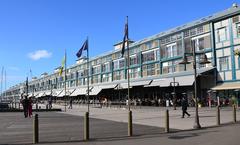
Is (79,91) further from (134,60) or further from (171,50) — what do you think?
(171,50)

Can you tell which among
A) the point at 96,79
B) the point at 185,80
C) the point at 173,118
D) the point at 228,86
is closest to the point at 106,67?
the point at 96,79

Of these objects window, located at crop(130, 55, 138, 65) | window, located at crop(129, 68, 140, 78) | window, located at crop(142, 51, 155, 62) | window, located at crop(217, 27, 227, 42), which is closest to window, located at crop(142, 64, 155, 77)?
window, located at crop(142, 51, 155, 62)

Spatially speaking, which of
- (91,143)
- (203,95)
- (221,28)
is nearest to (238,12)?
(221,28)

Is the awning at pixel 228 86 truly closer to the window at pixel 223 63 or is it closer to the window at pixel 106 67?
the window at pixel 223 63

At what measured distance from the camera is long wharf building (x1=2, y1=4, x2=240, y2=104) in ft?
158

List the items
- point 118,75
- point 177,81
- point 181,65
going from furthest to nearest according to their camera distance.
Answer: point 118,75 → point 181,65 → point 177,81

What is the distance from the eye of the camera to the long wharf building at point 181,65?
1896 inches

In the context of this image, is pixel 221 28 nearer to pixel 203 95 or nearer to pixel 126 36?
pixel 203 95

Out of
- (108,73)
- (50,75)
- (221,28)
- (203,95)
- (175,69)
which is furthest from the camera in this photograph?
(50,75)

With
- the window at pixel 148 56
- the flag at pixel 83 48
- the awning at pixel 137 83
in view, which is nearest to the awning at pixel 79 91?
the awning at pixel 137 83

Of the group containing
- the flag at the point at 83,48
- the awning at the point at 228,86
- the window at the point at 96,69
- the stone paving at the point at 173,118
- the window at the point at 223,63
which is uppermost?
the window at the point at 96,69

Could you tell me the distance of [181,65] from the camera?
187ft

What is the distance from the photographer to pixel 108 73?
85.6 meters

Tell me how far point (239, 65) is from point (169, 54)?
15235 mm
